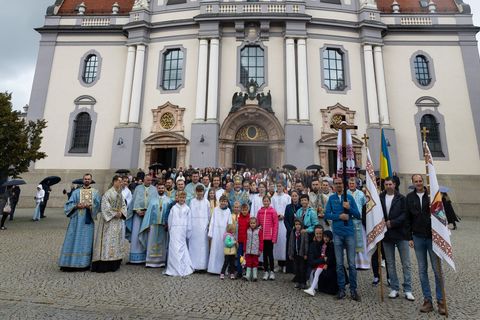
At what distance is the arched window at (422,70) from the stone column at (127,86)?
20888 mm

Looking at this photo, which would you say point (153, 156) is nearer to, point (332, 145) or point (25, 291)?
point (332, 145)

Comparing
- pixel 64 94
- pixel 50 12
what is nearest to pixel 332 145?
pixel 64 94

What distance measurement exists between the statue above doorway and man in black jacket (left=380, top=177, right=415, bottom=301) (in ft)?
48.7

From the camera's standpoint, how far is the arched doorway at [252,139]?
779 inches

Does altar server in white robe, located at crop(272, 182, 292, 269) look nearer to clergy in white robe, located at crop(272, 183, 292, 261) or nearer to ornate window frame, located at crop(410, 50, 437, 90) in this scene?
clergy in white robe, located at crop(272, 183, 292, 261)

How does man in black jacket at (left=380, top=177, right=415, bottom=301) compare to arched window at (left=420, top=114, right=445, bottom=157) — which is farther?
arched window at (left=420, top=114, right=445, bottom=157)

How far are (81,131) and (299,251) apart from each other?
21.1 metres

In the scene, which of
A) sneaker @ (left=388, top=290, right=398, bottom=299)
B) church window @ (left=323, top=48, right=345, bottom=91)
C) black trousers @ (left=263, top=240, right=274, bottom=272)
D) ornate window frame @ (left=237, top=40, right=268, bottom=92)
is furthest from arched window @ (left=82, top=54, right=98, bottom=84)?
sneaker @ (left=388, top=290, right=398, bottom=299)

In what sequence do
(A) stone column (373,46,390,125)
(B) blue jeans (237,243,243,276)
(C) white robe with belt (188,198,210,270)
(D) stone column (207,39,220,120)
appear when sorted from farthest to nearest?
1. (A) stone column (373,46,390,125)
2. (D) stone column (207,39,220,120)
3. (C) white robe with belt (188,198,210,270)
4. (B) blue jeans (237,243,243,276)

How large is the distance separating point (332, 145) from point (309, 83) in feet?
15.3

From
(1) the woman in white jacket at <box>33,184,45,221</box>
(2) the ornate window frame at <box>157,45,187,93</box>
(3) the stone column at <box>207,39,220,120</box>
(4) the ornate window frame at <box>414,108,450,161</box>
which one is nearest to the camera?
(1) the woman in white jacket at <box>33,184,45,221</box>

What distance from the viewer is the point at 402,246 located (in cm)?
532

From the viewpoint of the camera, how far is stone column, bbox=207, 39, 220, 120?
789 inches

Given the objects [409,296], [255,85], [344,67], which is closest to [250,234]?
[409,296]
